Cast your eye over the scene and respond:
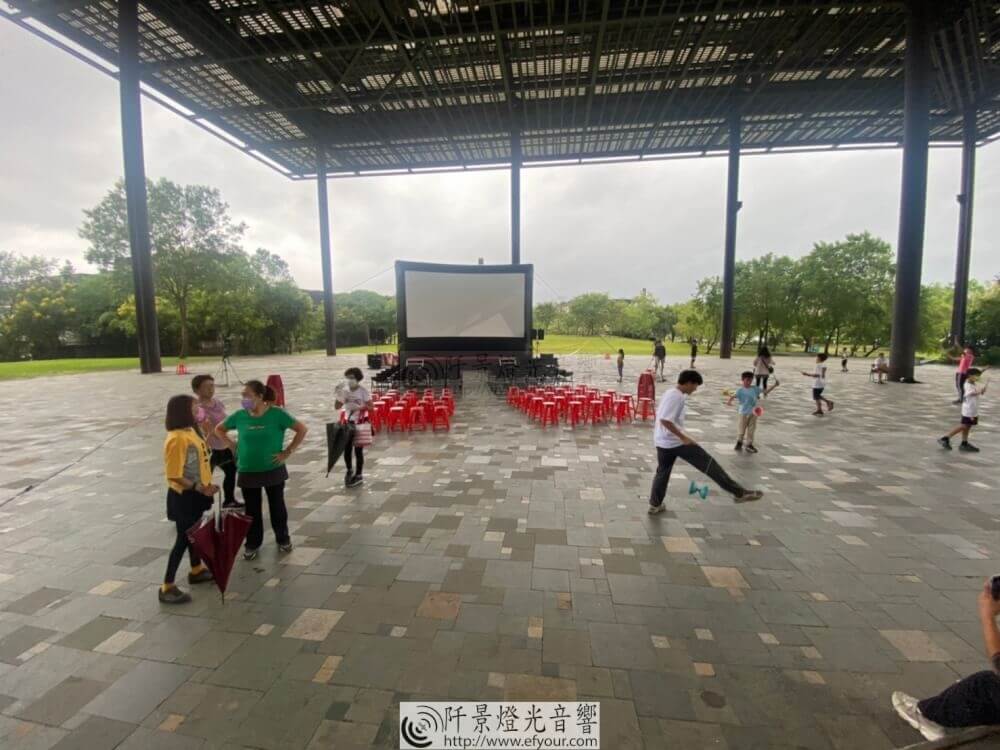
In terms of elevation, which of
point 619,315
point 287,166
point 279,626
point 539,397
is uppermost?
point 287,166

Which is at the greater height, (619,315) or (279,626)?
(619,315)

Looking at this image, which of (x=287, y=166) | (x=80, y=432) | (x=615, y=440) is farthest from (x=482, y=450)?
(x=287, y=166)

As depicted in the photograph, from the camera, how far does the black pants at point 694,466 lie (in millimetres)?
4176

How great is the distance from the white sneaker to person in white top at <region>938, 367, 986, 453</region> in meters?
6.63

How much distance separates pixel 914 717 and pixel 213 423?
566 cm

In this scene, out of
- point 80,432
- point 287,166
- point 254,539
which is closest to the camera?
point 254,539

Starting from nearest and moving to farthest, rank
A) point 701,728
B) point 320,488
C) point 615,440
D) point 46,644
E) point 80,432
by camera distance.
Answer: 1. point 701,728
2. point 46,644
3. point 320,488
4. point 615,440
5. point 80,432

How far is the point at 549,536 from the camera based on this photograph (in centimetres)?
395

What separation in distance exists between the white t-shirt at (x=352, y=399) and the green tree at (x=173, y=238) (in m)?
28.6

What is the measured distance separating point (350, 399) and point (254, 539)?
6.63ft

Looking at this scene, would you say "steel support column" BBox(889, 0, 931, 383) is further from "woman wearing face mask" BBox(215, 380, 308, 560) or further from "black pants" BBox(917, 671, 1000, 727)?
"woman wearing face mask" BBox(215, 380, 308, 560)

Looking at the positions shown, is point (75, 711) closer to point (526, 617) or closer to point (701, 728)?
point (526, 617)

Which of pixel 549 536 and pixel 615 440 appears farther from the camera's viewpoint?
pixel 615 440

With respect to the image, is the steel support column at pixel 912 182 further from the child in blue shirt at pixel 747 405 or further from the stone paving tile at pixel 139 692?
the stone paving tile at pixel 139 692
